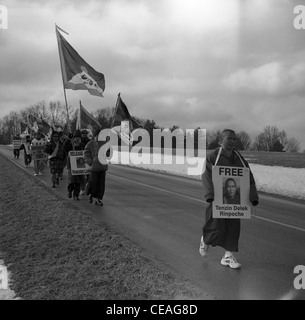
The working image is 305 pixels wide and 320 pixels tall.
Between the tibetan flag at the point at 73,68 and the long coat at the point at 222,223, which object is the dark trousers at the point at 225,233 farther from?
the tibetan flag at the point at 73,68

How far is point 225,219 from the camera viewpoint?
5.30 metres

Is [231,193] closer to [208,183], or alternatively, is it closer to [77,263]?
[208,183]

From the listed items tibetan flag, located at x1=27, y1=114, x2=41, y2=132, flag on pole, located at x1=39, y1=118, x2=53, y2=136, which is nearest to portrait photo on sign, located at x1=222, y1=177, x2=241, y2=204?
flag on pole, located at x1=39, y1=118, x2=53, y2=136

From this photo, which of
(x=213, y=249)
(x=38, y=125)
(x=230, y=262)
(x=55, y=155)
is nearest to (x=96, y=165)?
(x=55, y=155)

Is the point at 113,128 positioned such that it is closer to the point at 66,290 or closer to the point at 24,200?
the point at 24,200

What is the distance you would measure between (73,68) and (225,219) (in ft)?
31.9

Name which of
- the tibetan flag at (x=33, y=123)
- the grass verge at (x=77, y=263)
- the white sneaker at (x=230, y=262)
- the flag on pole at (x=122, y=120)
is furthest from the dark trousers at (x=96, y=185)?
the tibetan flag at (x=33, y=123)

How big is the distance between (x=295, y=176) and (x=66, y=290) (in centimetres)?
1734

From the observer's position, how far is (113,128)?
1256 centimetres

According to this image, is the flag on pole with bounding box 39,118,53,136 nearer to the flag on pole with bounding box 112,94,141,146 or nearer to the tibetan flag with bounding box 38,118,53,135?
the tibetan flag with bounding box 38,118,53,135

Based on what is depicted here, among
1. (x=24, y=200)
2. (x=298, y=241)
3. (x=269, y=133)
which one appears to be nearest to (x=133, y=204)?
(x=24, y=200)

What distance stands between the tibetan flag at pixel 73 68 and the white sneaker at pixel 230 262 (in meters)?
9.36

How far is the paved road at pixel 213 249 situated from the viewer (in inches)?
183
